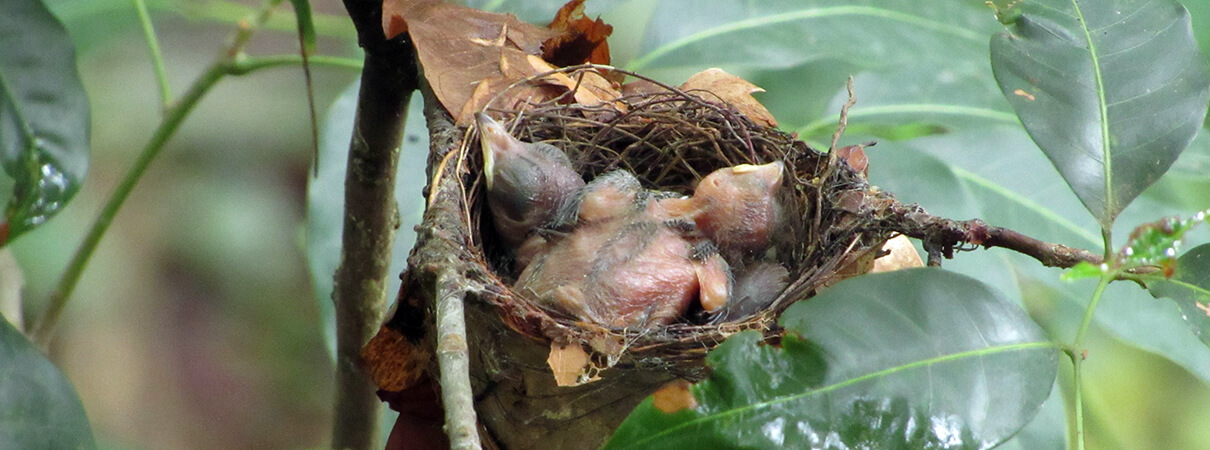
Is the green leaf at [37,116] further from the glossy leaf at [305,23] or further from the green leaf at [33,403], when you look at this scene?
the glossy leaf at [305,23]

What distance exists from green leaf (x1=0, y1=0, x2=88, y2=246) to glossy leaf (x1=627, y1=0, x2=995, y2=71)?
68 cm

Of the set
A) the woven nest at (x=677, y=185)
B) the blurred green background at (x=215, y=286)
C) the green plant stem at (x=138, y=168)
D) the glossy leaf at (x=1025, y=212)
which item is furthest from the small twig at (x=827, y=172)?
the blurred green background at (x=215, y=286)

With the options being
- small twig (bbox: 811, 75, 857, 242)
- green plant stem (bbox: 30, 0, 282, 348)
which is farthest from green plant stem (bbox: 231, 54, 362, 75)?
small twig (bbox: 811, 75, 857, 242)

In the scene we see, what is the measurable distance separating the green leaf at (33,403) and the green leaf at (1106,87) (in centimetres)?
90

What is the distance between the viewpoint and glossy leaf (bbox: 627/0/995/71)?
4.38ft

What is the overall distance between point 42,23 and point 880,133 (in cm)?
116

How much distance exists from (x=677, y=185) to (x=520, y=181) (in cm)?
29

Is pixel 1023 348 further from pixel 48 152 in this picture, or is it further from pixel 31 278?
pixel 31 278

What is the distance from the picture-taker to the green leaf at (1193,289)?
0.65 m

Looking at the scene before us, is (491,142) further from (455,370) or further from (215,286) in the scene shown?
(215,286)

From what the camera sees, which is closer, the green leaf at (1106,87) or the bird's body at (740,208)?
the green leaf at (1106,87)

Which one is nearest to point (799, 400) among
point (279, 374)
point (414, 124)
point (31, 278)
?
point (414, 124)

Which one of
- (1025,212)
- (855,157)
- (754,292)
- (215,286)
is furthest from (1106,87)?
(215,286)

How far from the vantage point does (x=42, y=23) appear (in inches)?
38.6
